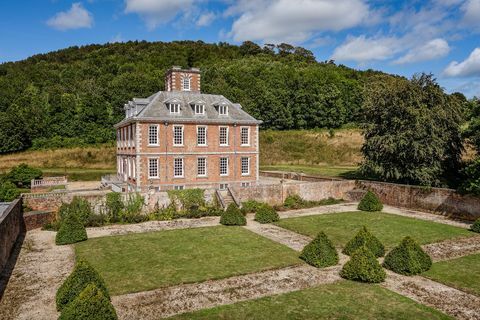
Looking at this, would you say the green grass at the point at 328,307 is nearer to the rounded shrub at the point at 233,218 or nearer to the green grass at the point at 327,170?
the rounded shrub at the point at 233,218

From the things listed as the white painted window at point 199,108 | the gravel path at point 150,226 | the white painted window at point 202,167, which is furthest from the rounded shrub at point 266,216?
the white painted window at point 199,108

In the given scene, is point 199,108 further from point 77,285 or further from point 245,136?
point 77,285

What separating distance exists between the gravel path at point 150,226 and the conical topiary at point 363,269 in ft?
40.5

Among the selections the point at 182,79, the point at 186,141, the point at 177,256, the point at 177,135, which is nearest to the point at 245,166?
the point at 186,141

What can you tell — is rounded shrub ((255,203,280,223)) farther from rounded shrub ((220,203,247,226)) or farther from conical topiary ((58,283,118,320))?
conical topiary ((58,283,118,320))

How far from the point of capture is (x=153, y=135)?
34.2m

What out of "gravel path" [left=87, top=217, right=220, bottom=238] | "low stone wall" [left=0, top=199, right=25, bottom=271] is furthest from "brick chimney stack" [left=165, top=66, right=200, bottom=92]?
"low stone wall" [left=0, top=199, right=25, bottom=271]

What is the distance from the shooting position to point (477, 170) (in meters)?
25.2

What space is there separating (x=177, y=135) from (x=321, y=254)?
21.9 m

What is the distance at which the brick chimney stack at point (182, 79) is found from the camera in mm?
38719

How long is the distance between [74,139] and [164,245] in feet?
175

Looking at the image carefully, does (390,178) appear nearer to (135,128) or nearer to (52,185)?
(135,128)

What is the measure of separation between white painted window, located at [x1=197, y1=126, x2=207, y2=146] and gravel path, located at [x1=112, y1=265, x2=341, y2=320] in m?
21.8

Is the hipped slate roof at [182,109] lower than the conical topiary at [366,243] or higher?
higher
